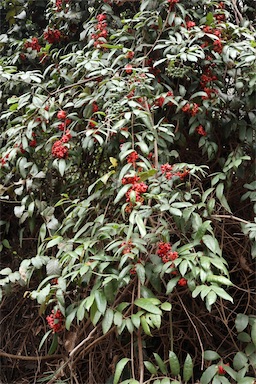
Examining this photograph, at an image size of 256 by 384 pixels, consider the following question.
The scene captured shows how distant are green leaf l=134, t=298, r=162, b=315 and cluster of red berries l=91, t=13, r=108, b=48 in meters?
1.01

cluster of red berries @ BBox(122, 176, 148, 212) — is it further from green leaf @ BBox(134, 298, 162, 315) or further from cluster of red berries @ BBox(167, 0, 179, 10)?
cluster of red berries @ BBox(167, 0, 179, 10)

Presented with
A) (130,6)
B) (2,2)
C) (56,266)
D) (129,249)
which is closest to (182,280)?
(129,249)

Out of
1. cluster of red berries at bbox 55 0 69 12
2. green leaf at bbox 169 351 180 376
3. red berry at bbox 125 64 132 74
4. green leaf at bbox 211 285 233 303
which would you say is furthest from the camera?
cluster of red berries at bbox 55 0 69 12

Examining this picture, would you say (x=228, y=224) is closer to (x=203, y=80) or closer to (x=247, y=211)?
(x=247, y=211)

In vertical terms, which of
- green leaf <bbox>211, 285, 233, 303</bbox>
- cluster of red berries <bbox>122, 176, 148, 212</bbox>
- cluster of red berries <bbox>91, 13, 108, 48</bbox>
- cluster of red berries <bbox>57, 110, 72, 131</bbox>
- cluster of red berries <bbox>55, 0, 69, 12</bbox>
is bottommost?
green leaf <bbox>211, 285, 233, 303</bbox>

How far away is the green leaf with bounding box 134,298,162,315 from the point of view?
119cm

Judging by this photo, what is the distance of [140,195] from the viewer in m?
1.29

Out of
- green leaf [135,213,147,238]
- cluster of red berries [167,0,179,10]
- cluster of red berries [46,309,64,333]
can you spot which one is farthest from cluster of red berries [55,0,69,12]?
cluster of red berries [46,309,64,333]

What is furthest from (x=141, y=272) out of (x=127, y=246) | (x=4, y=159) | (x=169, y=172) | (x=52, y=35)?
(x=52, y=35)

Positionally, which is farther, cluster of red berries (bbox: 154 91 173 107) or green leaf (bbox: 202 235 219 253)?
cluster of red berries (bbox: 154 91 173 107)

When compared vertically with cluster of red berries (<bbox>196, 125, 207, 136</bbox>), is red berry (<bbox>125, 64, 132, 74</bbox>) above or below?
above

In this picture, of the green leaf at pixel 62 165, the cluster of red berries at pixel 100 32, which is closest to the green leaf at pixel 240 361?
the green leaf at pixel 62 165

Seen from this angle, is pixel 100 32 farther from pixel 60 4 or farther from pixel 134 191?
pixel 134 191

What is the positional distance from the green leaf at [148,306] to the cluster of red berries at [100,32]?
3.33 ft
